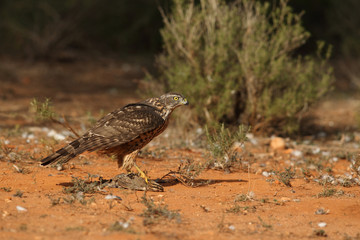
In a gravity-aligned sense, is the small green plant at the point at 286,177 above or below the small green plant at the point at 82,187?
below

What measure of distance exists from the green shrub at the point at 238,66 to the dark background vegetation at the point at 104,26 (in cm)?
634

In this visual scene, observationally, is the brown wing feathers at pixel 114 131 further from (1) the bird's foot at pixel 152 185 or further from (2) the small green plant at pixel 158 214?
(2) the small green plant at pixel 158 214

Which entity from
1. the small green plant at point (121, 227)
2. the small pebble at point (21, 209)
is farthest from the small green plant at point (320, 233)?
the small pebble at point (21, 209)

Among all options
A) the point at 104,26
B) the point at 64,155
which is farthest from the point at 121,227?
the point at 104,26

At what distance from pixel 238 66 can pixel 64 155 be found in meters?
4.76

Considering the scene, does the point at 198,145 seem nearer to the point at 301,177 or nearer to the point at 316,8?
the point at 301,177

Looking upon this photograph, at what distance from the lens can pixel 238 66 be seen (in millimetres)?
9781

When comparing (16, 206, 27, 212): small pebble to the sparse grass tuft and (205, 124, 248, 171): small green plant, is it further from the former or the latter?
(205, 124, 248, 171): small green plant

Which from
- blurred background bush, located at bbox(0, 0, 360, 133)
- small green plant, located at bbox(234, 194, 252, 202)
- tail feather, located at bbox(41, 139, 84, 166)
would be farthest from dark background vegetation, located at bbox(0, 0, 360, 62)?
small green plant, located at bbox(234, 194, 252, 202)

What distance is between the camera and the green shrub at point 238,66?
9.54 m

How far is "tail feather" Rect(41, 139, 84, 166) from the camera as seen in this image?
19.3ft

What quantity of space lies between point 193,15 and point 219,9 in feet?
1.71

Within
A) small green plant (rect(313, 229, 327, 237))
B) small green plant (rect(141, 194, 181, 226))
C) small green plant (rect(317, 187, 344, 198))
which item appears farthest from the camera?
small green plant (rect(317, 187, 344, 198))

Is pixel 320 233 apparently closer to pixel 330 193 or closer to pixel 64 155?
pixel 330 193
